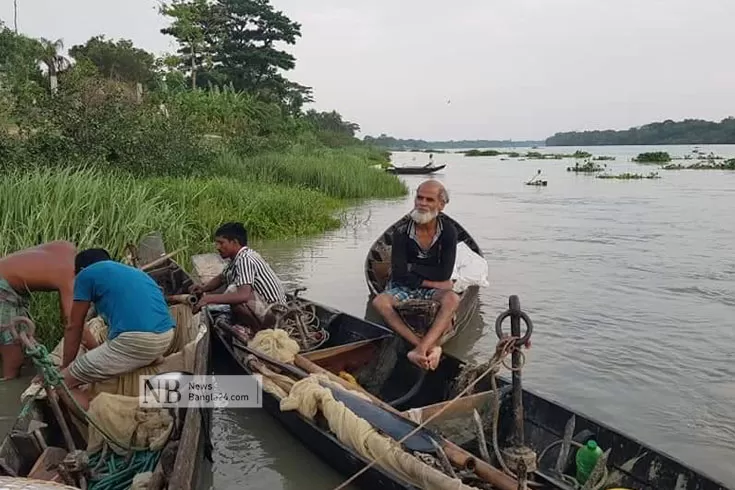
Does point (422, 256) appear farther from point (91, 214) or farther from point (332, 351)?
point (91, 214)

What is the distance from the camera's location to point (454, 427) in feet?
13.4

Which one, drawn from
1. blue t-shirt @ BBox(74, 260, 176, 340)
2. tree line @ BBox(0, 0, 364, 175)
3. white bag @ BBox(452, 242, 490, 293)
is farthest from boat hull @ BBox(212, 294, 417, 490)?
tree line @ BBox(0, 0, 364, 175)

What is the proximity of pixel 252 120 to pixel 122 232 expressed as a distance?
15.8m

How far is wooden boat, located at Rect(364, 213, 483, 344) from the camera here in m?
5.27

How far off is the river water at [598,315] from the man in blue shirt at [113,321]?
1026 mm

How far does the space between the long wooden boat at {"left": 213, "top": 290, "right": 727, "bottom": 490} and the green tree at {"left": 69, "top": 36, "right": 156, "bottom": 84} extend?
83.6 feet

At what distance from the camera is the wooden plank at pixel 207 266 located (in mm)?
7492

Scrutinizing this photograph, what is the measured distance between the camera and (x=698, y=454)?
4.47 metres

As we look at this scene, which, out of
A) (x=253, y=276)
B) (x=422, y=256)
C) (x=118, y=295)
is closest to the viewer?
(x=118, y=295)

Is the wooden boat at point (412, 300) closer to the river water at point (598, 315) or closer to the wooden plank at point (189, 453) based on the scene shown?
the river water at point (598, 315)

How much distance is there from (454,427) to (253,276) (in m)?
2.29

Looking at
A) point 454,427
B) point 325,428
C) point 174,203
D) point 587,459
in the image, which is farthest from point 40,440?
point 174,203

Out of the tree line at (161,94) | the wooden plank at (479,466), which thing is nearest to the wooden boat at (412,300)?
the wooden plank at (479,466)

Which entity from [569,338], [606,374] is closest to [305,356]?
[606,374]
